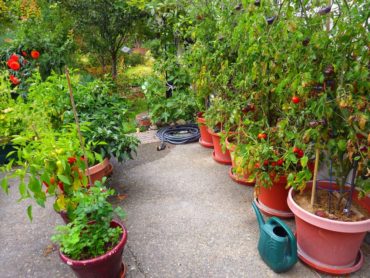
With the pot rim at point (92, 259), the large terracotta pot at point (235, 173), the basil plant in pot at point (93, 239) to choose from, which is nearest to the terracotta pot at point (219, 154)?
the large terracotta pot at point (235, 173)

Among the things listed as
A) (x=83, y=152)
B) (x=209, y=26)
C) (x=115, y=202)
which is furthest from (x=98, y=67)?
(x=83, y=152)

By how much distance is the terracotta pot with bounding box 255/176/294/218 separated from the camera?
98.0 inches

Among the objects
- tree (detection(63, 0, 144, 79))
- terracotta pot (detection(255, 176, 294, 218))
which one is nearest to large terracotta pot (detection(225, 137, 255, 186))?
terracotta pot (detection(255, 176, 294, 218))

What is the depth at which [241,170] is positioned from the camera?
97.7 inches

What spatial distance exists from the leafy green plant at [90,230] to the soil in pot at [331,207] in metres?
1.33

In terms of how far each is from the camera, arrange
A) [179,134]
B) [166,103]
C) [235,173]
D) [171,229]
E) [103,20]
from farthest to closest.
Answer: [103,20]
[166,103]
[179,134]
[235,173]
[171,229]

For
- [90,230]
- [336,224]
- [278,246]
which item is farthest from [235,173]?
[90,230]

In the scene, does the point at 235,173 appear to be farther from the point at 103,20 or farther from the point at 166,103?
the point at 103,20

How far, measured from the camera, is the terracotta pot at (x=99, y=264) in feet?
5.74

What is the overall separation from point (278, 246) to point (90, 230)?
1.23m

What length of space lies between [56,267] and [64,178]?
85 cm

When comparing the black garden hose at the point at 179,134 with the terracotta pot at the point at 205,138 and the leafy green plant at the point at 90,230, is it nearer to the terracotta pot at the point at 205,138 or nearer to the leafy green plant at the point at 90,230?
the terracotta pot at the point at 205,138

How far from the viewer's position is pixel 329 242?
195 centimetres

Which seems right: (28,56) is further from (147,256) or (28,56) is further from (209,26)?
(147,256)
